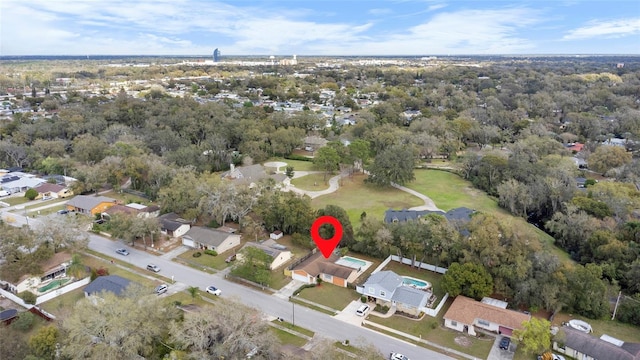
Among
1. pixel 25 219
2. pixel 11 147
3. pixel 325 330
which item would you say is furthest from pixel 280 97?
pixel 325 330

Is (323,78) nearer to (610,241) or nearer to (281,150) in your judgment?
(281,150)

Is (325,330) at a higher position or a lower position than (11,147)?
lower

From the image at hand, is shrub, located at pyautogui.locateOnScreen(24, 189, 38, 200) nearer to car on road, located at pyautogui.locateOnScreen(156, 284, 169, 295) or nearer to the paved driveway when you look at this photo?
car on road, located at pyautogui.locateOnScreen(156, 284, 169, 295)

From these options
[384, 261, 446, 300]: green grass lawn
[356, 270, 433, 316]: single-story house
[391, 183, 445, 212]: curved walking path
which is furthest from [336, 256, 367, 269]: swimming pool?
[391, 183, 445, 212]: curved walking path

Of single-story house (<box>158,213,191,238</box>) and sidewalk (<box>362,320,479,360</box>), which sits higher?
single-story house (<box>158,213,191,238</box>)

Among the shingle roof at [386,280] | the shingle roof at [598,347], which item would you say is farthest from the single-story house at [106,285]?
the shingle roof at [598,347]
